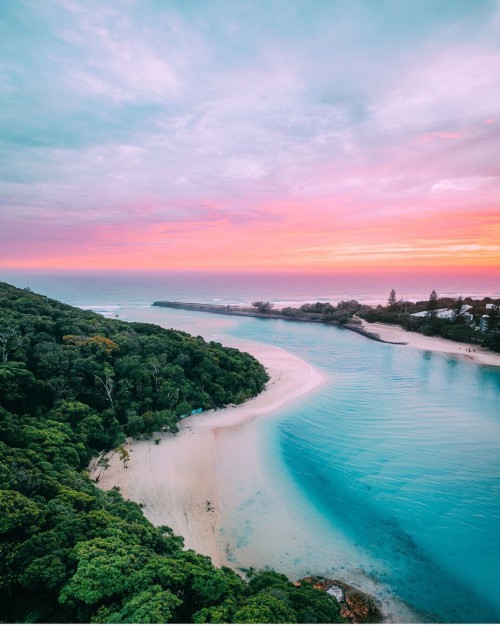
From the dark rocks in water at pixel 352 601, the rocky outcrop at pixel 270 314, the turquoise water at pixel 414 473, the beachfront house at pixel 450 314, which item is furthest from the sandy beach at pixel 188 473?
the beachfront house at pixel 450 314

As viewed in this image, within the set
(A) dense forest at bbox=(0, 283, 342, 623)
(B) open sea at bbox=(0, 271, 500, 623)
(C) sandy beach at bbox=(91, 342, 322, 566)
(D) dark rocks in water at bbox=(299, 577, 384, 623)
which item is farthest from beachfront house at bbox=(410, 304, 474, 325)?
(D) dark rocks in water at bbox=(299, 577, 384, 623)

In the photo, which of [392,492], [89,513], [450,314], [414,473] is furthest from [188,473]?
[450,314]

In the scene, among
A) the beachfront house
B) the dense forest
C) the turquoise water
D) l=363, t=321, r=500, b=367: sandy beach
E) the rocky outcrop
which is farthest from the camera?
the rocky outcrop

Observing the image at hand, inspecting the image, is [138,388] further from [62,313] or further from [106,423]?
[62,313]

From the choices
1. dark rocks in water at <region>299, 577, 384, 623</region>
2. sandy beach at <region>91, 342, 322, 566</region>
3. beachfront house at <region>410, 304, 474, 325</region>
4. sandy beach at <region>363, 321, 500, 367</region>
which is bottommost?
dark rocks in water at <region>299, 577, 384, 623</region>

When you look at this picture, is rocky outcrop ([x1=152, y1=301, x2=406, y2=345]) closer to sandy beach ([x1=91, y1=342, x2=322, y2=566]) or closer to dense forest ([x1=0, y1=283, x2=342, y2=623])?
sandy beach ([x1=91, y1=342, x2=322, y2=566])

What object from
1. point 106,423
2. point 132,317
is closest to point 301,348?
point 106,423

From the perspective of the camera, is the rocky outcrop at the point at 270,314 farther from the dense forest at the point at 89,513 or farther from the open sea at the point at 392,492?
the dense forest at the point at 89,513
